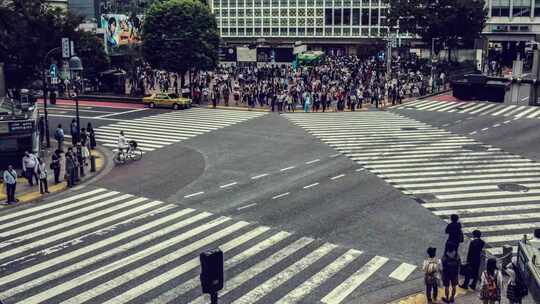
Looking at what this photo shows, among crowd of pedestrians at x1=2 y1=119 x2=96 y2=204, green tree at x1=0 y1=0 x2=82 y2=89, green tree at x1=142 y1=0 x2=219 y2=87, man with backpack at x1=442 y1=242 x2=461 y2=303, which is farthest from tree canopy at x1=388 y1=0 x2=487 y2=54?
man with backpack at x1=442 y1=242 x2=461 y2=303

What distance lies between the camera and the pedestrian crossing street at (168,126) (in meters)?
33.0

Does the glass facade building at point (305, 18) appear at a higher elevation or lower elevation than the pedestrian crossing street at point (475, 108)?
higher

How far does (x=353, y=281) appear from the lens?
13977 mm

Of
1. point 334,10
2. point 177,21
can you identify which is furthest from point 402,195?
point 334,10

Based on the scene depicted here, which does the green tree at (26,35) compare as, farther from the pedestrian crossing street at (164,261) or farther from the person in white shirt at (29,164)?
the pedestrian crossing street at (164,261)

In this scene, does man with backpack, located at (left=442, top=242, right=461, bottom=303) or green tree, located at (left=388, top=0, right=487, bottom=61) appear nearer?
man with backpack, located at (left=442, top=242, right=461, bottom=303)

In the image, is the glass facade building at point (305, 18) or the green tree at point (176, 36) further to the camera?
the glass facade building at point (305, 18)

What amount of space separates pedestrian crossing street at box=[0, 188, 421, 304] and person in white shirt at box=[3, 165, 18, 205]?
1565 millimetres

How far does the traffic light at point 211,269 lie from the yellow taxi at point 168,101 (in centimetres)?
3962

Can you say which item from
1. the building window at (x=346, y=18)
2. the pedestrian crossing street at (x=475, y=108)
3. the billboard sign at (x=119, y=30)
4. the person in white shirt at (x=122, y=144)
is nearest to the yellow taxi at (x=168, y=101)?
the pedestrian crossing street at (x=475, y=108)

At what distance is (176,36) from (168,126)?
13.9 metres

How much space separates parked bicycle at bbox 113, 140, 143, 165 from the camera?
27.3m

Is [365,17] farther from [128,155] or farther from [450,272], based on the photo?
[450,272]

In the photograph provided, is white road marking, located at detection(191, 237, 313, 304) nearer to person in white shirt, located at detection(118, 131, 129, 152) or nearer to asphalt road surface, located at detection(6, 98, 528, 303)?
asphalt road surface, located at detection(6, 98, 528, 303)
